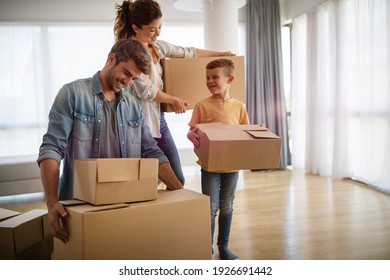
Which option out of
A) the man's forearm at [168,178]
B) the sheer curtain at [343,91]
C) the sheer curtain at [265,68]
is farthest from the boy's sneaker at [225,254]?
the sheer curtain at [265,68]

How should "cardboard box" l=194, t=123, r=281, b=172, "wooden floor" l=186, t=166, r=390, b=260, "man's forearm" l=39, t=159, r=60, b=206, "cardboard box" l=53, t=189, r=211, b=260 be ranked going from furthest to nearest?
"wooden floor" l=186, t=166, r=390, b=260, "cardboard box" l=194, t=123, r=281, b=172, "man's forearm" l=39, t=159, r=60, b=206, "cardboard box" l=53, t=189, r=211, b=260

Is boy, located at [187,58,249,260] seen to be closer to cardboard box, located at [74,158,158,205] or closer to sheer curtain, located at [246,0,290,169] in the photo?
cardboard box, located at [74,158,158,205]

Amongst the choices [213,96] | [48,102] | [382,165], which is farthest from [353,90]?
[48,102]

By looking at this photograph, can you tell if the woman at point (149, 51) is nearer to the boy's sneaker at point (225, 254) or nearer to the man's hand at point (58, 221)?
the boy's sneaker at point (225, 254)

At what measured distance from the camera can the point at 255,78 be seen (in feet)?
13.2

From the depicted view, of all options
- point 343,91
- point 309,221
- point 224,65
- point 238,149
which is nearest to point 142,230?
point 238,149

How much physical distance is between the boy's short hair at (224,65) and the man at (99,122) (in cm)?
33

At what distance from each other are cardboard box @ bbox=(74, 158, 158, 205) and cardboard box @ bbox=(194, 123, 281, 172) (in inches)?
8.6

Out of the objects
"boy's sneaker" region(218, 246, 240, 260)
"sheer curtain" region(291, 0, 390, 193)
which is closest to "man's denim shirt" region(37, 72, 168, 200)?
"boy's sneaker" region(218, 246, 240, 260)

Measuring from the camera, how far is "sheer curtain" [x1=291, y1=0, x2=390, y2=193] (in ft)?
10.00

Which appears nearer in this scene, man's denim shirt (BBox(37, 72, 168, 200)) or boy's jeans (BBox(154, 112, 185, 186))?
man's denim shirt (BBox(37, 72, 168, 200))

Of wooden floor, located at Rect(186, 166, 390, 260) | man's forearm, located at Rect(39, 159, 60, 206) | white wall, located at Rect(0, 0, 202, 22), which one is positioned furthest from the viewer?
white wall, located at Rect(0, 0, 202, 22)

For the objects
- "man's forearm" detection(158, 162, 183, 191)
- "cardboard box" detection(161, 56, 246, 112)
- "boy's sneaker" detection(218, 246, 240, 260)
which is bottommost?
"boy's sneaker" detection(218, 246, 240, 260)
